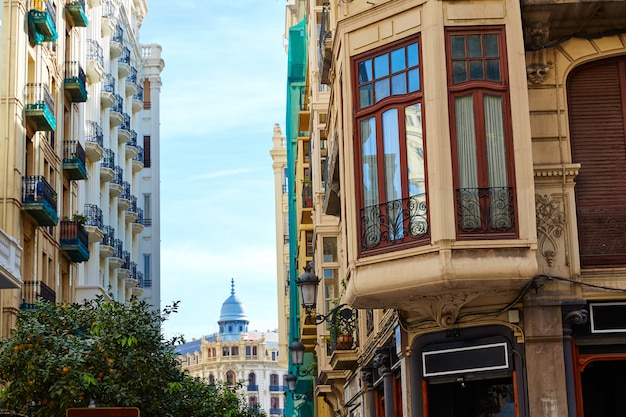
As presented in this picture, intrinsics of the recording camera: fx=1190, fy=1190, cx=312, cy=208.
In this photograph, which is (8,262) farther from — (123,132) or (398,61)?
(123,132)

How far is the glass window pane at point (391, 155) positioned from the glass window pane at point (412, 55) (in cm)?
72

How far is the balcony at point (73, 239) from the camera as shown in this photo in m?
43.5

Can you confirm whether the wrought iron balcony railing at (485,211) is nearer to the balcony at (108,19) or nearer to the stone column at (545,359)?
the stone column at (545,359)

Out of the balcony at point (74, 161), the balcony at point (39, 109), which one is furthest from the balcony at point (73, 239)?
the balcony at point (39, 109)

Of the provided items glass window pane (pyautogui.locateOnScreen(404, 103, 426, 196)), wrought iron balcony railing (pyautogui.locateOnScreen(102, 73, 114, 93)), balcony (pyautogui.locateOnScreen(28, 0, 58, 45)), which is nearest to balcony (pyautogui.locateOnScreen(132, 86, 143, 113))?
wrought iron balcony railing (pyautogui.locateOnScreen(102, 73, 114, 93))

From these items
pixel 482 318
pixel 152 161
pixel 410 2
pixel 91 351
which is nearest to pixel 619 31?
pixel 410 2

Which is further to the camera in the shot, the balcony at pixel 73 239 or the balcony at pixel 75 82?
the balcony at pixel 75 82

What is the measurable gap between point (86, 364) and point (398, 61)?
9435 millimetres

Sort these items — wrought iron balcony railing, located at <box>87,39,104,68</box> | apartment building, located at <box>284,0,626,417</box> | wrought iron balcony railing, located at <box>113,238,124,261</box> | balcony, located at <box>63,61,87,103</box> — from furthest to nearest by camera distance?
wrought iron balcony railing, located at <box>113,238,124,261</box> < wrought iron balcony railing, located at <box>87,39,104,68</box> < balcony, located at <box>63,61,87,103</box> < apartment building, located at <box>284,0,626,417</box>

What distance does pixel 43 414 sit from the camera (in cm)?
2236

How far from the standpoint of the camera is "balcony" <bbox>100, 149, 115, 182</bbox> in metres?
52.1

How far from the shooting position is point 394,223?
1708 cm

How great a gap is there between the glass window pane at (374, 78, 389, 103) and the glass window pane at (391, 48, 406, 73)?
0.75 feet

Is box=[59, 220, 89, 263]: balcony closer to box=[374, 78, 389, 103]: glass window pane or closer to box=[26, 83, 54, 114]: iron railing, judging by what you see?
box=[26, 83, 54, 114]: iron railing
